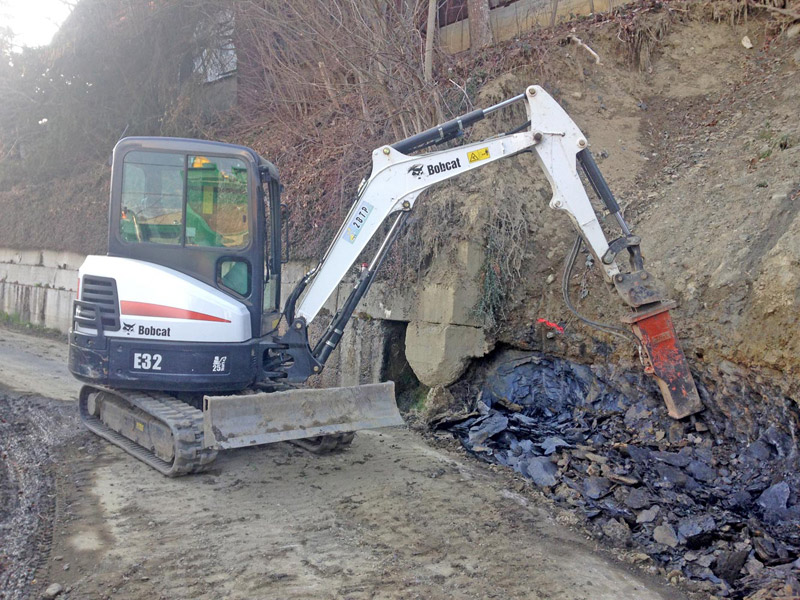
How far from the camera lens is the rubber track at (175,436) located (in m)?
5.63

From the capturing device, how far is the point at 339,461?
6.43m

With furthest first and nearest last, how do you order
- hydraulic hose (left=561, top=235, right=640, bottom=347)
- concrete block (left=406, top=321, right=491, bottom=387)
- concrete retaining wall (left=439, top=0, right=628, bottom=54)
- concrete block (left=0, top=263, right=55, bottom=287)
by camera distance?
1. concrete block (left=0, top=263, right=55, bottom=287)
2. concrete retaining wall (left=439, top=0, right=628, bottom=54)
3. concrete block (left=406, top=321, right=491, bottom=387)
4. hydraulic hose (left=561, top=235, right=640, bottom=347)

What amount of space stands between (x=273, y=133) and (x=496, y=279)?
690cm

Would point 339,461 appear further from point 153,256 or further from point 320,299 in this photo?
point 153,256

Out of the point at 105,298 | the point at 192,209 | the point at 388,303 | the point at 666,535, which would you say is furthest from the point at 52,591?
the point at 388,303

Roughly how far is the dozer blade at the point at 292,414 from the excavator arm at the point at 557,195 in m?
1.20

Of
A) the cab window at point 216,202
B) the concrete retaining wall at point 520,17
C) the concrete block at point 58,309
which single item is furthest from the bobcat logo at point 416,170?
the concrete block at point 58,309

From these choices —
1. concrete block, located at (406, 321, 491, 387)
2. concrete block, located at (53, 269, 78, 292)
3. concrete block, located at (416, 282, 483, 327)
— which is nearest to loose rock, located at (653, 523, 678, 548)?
concrete block, located at (406, 321, 491, 387)

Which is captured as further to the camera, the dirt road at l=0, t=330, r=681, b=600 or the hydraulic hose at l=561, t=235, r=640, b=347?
the hydraulic hose at l=561, t=235, r=640, b=347

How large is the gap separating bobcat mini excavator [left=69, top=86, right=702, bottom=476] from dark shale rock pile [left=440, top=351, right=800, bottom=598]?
1.21 ft

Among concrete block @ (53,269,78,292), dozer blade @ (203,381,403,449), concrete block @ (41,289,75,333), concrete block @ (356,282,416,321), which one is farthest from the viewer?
concrete block @ (53,269,78,292)

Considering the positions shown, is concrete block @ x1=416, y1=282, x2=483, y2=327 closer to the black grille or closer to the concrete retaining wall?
the black grille

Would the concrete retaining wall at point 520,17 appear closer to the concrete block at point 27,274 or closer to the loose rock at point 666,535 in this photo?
the loose rock at point 666,535

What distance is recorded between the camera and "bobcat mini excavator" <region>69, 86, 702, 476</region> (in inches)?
233
